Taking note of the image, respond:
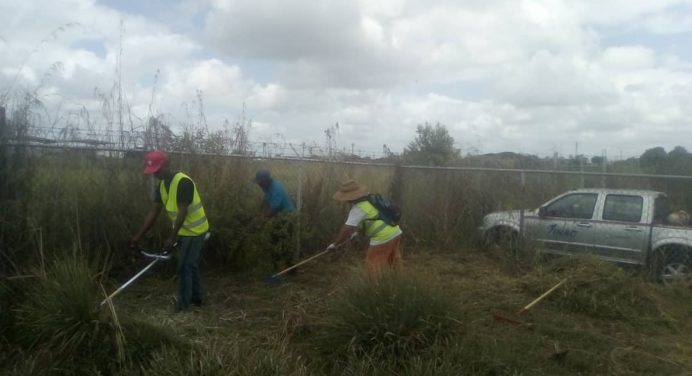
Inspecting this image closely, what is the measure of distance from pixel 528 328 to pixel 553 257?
3.01 meters

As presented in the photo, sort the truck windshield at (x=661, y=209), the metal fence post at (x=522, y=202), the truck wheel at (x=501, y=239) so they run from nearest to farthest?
the truck windshield at (x=661, y=209) → the truck wheel at (x=501, y=239) → the metal fence post at (x=522, y=202)

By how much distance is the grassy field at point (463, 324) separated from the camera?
4.52 meters

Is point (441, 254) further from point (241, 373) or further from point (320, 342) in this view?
point (241, 373)

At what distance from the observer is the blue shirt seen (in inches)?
307

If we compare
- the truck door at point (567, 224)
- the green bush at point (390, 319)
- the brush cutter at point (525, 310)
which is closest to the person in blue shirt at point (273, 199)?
the green bush at point (390, 319)

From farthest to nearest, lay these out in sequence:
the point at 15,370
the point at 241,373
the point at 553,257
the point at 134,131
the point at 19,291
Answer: the point at 553,257 → the point at 134,131 → the point at 19,291 → the point at 15,370 → the point at 241,373

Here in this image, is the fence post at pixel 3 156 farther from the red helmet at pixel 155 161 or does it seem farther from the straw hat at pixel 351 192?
the straw hat at pixel 351 192

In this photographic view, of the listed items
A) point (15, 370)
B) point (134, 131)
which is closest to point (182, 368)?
point (15, 370)

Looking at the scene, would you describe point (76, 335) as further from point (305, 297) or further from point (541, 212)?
point (541, 212)

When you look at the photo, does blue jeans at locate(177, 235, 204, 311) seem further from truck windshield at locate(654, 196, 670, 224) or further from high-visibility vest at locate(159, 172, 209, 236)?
truck windshield at locate(654, 196, 670, 224)

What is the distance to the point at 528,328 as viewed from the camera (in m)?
5.95

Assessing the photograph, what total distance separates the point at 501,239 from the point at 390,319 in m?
5.06

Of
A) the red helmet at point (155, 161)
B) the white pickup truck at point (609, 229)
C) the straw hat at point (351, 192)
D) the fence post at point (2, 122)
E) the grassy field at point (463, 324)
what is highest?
the fence post at point (2, 122)

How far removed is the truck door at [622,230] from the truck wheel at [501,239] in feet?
3.89
